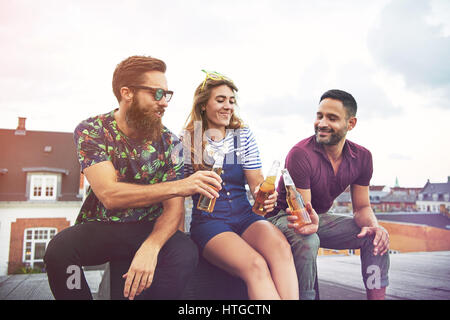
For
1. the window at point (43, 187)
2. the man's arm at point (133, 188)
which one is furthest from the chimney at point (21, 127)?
the man's arm at point (133, 188)

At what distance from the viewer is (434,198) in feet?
9.02

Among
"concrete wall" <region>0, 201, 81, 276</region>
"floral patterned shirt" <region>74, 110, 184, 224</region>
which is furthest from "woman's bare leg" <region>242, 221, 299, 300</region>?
"concrete wall" <region>0, 201, 81, 276</region>

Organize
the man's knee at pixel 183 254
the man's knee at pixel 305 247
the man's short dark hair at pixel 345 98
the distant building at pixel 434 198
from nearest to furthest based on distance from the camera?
the man's knee at pixel 183 254 → the man's knee at pixel 305 247 → the man's short dark hair at pixel 345 98 → the distant building at pixel 434 198

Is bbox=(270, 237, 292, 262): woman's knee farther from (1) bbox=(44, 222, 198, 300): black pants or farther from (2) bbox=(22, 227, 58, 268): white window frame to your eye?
(2) bbox=(22, 227, 58, 268): white window frame

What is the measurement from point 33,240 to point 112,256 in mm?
656

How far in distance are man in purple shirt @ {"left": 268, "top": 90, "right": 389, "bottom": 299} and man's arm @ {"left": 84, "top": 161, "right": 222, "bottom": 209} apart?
2.04 ft

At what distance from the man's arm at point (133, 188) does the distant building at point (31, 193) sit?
41 cm

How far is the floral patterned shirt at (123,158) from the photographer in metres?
1.50

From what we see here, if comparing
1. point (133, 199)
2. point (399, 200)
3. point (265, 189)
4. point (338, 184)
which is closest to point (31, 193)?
point (133, 199)

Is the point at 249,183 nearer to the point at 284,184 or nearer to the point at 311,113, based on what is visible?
the point at 284,184

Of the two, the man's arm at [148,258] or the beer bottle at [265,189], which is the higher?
the beer bottle at [265,189]

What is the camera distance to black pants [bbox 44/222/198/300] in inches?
56.8

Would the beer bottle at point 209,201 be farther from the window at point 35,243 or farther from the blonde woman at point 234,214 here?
the window at point 35,243
